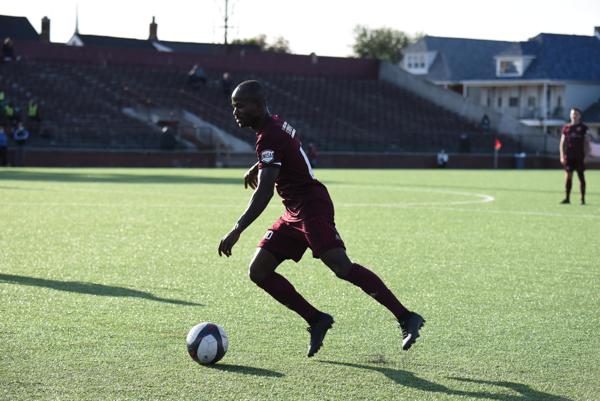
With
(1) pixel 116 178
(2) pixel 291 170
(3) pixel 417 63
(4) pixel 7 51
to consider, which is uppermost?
(3) pixel 417 63

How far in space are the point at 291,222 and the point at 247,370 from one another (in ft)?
3.72

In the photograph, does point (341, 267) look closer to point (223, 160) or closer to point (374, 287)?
point (374, 287)

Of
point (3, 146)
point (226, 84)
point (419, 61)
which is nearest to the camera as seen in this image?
point (3, 146)

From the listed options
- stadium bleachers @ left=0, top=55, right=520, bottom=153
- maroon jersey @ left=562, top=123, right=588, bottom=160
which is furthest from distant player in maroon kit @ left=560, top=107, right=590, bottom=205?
stadium bleachers @ left=0, top=55, right=520, bottom=153

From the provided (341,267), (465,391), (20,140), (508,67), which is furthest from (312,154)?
(508,67)

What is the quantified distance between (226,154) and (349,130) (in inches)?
465

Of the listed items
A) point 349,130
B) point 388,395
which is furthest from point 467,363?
point 349,130

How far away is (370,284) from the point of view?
24.3ft

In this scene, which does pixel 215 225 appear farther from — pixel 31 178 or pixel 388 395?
pixel 31 178

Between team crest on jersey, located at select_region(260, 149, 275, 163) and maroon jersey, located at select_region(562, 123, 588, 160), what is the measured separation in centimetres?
1769

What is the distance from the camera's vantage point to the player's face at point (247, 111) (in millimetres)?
7188

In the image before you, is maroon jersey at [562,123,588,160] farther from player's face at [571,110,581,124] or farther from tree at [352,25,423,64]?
tree at [352,25,423,64]

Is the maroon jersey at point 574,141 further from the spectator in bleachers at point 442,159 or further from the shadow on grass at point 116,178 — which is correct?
the spectator in bleachers at point 442,159

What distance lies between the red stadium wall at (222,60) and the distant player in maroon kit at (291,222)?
54343 mm
